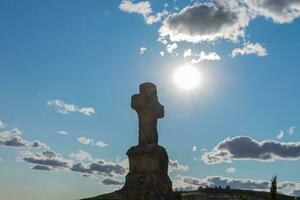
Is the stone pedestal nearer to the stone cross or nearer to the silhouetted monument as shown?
the silhouetted monument

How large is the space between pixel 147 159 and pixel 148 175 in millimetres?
682

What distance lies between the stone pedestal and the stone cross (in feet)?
2.12

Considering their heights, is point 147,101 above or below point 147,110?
above

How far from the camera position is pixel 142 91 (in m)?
19.2

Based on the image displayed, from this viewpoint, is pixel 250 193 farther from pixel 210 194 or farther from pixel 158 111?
pixel 158 111

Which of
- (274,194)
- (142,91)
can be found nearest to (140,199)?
(142,91)

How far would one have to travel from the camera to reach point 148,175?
17.9 meters

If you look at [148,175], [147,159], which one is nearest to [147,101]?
[147,159]

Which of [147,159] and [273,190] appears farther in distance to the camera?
[273,190]

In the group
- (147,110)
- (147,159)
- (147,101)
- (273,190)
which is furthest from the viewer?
(273,190)

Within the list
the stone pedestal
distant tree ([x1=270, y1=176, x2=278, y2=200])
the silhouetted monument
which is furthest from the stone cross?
distant tree ([x1=270, y1=176, x2=278, y2=200])

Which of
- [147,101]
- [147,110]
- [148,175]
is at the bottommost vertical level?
[148,175]

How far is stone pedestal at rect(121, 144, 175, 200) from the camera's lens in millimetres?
17656

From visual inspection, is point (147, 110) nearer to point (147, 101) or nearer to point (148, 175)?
point (147, 101)
